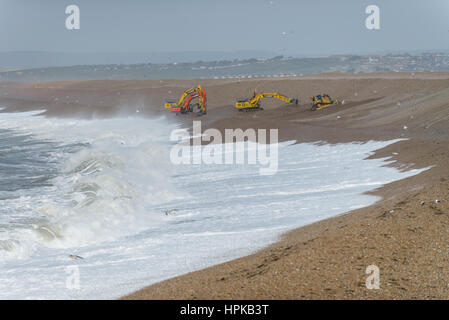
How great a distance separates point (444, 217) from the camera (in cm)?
1301

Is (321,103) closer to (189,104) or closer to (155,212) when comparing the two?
(189,104)

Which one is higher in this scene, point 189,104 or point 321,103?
point 321,103

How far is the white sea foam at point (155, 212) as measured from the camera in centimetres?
1343

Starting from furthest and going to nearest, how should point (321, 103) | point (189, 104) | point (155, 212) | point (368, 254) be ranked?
point (189, 104) < point (321, 103) < point (155, 212) < point (368, 254)

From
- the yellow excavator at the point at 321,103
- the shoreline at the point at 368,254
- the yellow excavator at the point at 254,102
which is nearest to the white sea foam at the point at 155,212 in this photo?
the shoreline at the point at 368,254

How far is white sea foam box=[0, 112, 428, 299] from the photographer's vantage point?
44.1ft

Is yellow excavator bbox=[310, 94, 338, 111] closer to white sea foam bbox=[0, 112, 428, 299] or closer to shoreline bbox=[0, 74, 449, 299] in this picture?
white sea foam bbox=[0, 112, 428, 299]

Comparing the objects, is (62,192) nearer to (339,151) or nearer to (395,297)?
(339,151)

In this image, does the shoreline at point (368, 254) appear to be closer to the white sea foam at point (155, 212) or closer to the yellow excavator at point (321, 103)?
the white sea foam at point (155, 212)

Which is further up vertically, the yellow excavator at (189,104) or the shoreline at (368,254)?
the yellow excavator at (189,104)

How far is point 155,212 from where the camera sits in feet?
67.6

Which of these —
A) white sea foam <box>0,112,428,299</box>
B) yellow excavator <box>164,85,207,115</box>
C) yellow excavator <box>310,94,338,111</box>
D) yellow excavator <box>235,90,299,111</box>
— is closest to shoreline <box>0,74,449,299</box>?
white sea foam <box>0,112,428,299</box>

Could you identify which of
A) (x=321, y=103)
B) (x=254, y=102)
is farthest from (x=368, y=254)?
(x=254, y=102)

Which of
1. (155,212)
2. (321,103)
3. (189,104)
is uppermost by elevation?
(321,103)
